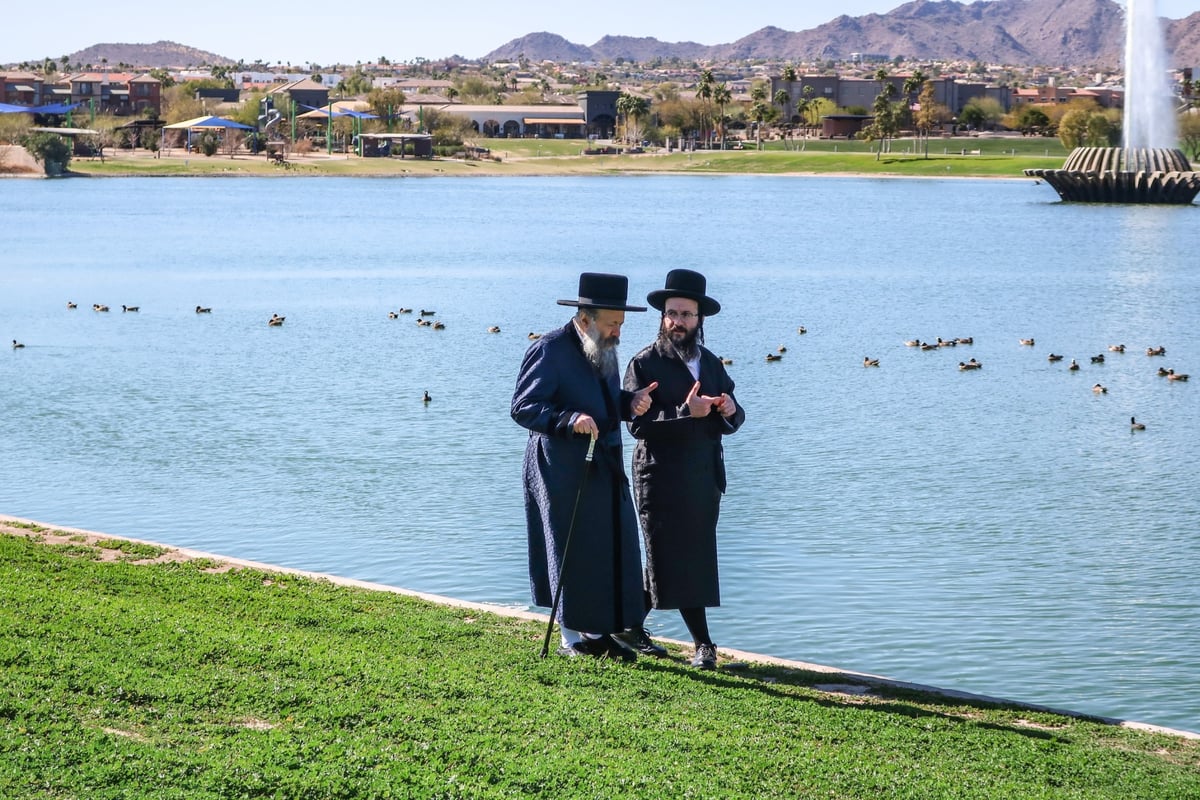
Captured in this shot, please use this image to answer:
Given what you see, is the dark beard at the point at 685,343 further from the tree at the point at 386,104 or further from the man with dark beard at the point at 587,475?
the tree at the point at 386,104

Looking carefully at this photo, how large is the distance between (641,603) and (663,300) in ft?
6.26

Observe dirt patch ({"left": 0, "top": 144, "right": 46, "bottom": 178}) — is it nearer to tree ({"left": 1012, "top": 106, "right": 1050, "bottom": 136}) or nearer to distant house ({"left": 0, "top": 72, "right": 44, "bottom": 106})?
distant house ({"left": 0, "top": 72, "right": 44, "bottom": 106})

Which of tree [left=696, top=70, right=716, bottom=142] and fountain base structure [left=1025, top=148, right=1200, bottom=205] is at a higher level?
tree [left=696, top=70, right=716, bottom=142]

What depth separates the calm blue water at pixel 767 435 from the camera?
48.2ft

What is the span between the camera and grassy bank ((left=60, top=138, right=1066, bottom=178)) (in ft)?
432

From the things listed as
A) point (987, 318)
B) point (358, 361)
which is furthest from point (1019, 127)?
point (358, 361)

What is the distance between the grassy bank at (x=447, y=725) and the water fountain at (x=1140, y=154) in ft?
292

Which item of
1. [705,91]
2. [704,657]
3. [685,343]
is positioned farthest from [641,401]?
[705,91]

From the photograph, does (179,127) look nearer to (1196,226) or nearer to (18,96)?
(18,96)

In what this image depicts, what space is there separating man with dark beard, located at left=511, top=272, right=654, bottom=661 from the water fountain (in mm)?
88878

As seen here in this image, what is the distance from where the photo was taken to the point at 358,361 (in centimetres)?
3319

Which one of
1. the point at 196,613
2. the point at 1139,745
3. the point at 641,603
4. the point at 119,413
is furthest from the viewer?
the point at 119,413

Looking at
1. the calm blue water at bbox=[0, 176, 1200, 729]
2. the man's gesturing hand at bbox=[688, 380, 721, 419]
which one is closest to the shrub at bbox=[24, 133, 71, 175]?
the calm blue water at bbox=[0, 176, 1200, 729]

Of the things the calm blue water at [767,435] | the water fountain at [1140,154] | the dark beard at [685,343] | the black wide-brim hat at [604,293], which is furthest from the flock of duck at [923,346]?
the water fountain at [1140,154]
